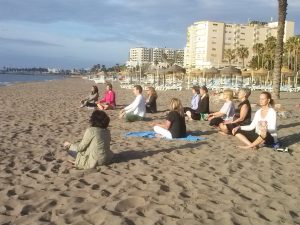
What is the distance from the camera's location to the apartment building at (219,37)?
422 ft

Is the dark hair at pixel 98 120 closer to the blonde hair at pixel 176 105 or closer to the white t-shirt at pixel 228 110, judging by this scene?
the blonde hair at pixel 176 105

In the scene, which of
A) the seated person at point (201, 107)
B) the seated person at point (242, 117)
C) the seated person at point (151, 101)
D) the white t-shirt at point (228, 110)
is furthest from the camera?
the seated person at point (151, 101)

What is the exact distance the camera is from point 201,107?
492 inches

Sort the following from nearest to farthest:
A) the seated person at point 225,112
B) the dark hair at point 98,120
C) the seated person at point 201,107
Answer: the dark hair at point 98,120, the seated person at point 225,112, the seated person at point 201,107

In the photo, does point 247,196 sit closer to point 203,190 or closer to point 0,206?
point 203,190

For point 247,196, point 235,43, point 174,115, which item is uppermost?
point 235,43

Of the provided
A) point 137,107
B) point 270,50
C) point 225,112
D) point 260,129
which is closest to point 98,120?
point 260,129

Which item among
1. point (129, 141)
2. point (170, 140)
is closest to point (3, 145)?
point (129, 141)

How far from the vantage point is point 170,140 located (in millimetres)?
8469

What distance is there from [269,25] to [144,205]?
14495 cm

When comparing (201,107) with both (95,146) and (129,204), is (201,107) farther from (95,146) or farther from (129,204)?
(129,204)

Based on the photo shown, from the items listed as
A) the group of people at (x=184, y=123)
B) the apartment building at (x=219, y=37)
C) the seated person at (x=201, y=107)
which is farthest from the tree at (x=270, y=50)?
the apartment building at (x=219, y=37)

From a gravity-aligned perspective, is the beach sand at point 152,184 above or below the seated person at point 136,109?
below

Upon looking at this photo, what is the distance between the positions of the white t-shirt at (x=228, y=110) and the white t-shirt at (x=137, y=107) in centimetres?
245
